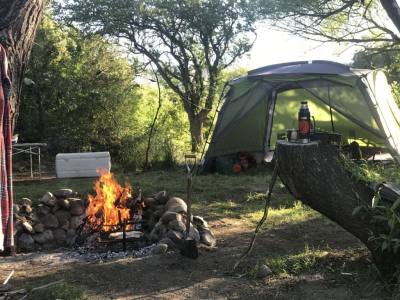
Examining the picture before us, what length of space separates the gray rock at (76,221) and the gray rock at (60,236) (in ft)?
0.40

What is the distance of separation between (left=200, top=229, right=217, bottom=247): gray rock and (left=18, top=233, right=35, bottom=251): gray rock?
70.6 inches

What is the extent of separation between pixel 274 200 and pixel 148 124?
7.60 meters

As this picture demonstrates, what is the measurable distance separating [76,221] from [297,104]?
612 cm

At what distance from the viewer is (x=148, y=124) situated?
13836 mm

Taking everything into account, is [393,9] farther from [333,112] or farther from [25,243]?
[25,243]

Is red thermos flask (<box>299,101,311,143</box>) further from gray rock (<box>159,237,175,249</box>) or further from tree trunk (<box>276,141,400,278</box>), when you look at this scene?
gray rock (<box>159,237,175,249</box>)

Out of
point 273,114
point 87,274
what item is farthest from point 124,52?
point 87,274

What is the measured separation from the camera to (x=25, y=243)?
514 cm

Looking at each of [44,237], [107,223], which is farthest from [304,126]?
[44,237]

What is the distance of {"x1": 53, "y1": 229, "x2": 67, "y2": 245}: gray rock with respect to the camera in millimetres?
5395

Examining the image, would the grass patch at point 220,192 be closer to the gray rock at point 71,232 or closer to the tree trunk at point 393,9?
the gray rock at point 71,232

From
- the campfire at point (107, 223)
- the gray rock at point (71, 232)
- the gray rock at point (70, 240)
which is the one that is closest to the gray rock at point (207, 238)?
the campfire at point (107, 223)

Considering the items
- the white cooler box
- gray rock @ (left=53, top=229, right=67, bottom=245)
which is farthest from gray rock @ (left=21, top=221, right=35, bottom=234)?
the white cooler box

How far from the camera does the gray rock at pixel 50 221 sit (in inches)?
215
